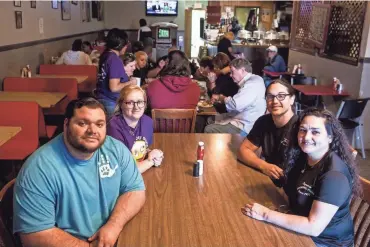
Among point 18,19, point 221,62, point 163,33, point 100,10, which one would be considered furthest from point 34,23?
point 100,10

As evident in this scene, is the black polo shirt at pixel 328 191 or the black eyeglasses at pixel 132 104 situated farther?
the black eyeglasses at pixel 132 104

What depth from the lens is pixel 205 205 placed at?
1.85 m

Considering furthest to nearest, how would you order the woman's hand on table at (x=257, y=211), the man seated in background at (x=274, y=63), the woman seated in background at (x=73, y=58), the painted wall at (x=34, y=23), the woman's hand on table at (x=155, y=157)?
the man seated in background at (x=274, y=63) → the woman seated in background at (x=73, y=58) → the painted wall at (x=34, y=23) → the woman's hand on table at (x=155, y=157) → the woman's hand on table at (x=257, y=211)

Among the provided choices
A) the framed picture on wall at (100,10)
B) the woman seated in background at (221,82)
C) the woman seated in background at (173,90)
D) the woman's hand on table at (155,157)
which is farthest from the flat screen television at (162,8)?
the woman's hand on table at (155,157)

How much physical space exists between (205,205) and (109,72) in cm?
237

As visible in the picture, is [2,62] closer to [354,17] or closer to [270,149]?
[270,149]

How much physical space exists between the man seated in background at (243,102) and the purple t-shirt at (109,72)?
3.28ft

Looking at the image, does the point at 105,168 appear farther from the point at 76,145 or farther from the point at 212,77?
the point at 212,77

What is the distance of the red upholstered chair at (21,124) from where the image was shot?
3391 mm

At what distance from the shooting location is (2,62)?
452cm

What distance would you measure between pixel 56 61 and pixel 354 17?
448 centimetres

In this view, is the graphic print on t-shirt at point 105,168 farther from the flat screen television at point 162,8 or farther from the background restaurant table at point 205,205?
the flat screen television at point 162,8

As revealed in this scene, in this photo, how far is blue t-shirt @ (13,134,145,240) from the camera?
1516 mm

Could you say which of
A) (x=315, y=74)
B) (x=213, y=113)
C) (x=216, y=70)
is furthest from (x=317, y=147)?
(x=315, y=74)
